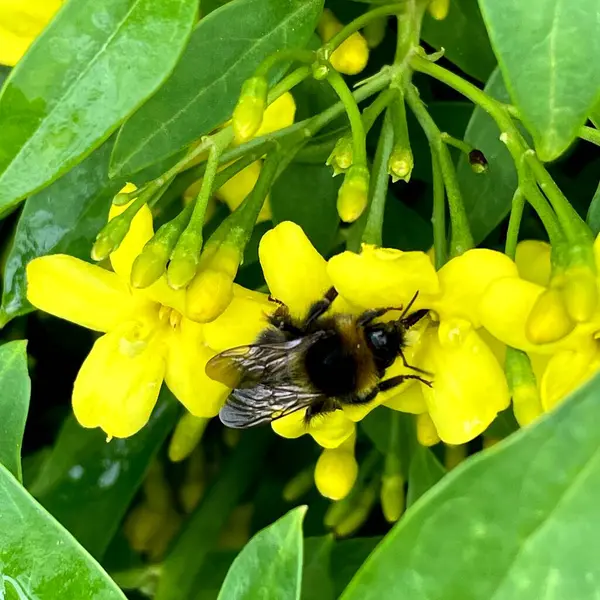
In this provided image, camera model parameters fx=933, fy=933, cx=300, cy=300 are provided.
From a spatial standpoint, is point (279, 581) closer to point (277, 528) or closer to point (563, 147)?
point (277, 528)

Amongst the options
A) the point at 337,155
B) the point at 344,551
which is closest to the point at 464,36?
the point at 337,155

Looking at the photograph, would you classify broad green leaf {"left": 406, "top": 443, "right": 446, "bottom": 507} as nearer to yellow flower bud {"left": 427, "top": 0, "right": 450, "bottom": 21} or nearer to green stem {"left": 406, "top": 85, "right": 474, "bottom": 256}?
green stem {"left": 406, "top": 85, "right": 474, "bottom": 256}

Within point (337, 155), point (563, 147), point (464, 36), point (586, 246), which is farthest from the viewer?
point (464, 36)

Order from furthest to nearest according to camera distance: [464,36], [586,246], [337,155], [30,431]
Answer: [30,431] < [464,36] < [337,155] < [586,246]

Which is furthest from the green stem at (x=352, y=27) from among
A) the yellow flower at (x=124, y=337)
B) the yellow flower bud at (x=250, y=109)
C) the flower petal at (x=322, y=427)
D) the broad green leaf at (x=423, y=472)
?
the broad green leaf at (x=423, y=472)

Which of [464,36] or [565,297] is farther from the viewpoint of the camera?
[464,36]

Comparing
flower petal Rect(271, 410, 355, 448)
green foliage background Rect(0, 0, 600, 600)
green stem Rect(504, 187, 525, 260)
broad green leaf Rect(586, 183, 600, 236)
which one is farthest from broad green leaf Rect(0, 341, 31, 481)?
broad green leaf Rect(586, 183, 600, 236)
